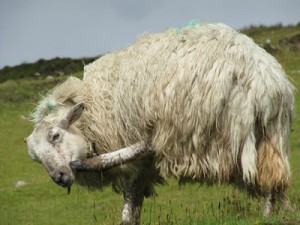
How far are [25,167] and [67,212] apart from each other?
6.98 meters

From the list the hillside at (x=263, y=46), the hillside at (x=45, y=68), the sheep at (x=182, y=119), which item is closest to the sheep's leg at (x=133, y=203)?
the sheep at (x=182, y=119)

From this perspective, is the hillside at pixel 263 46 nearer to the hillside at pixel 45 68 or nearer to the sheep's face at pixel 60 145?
the hillside at pixel 45 68

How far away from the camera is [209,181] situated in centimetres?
985

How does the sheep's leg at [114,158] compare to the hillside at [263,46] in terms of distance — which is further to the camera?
the hillside at [263,46]

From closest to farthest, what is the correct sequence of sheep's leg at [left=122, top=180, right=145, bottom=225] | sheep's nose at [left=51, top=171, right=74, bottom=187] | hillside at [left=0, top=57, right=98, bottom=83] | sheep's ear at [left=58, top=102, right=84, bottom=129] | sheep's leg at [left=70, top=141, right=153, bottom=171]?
sheep's leg at [left=70, top=141, right=153, bottom=171] < sheep's nose at [left=51, top=171, right=74, bottom=187] < sheep's ear at [left=58, top=102, right=84, bottom=129] < sheep's leg at [left=122, top=180, right=145, bottom=225] < hillside at [left=0, top=57, right=98, bottom=83]

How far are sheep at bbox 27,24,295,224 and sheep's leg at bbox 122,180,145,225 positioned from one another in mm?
20

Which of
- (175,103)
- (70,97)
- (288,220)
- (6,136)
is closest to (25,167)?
(6,136)

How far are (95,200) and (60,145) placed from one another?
7.10 m

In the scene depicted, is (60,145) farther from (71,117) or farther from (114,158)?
(114,158)

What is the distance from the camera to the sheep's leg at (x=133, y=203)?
35.3 feet

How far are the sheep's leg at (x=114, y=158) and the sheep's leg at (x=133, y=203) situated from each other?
26.9 inches

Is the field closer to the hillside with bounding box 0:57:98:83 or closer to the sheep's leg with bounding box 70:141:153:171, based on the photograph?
the sheep's leg with bounding box 70:141:153:171

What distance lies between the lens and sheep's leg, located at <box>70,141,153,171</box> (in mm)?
10070

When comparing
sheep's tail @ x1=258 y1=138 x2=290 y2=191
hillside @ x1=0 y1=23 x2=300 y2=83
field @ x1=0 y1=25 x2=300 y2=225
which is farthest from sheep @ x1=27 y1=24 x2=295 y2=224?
hillside @ x1=0 y1=23 x2=300 y2=83
